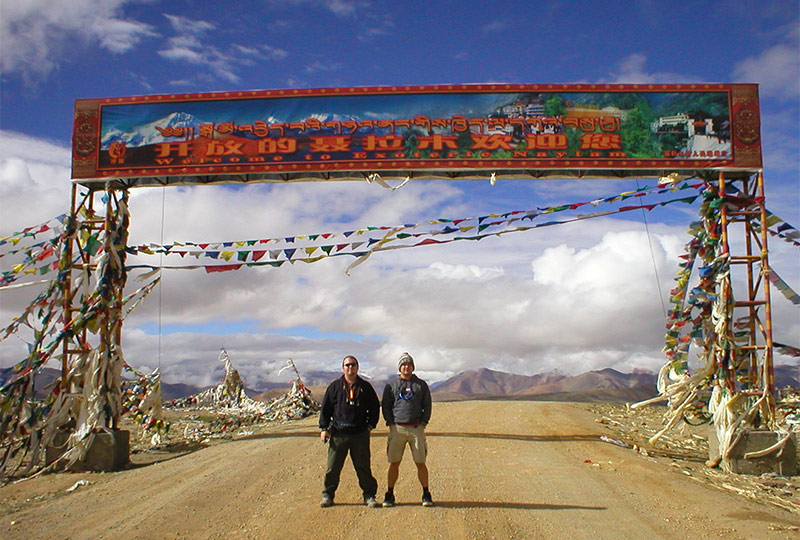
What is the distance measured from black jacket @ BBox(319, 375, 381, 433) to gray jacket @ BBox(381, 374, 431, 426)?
0.65ft

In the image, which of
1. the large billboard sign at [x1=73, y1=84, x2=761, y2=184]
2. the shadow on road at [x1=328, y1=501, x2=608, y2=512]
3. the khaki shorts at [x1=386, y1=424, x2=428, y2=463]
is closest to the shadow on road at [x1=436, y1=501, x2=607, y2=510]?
the shadow on road at [x1=328, y1=501, x2=608, y2=512]

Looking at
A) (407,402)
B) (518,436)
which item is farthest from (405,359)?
(518,436)

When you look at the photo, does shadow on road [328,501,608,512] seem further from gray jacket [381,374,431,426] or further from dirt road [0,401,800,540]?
gray jacket [381,374,431,426]

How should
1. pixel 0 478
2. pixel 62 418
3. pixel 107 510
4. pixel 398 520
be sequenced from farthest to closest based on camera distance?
1. pixel 62 418
2. pixel 0 478
3. pixel 107 510
4. pixel 398 520

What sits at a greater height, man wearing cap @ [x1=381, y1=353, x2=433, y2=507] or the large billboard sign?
the large billboard sign

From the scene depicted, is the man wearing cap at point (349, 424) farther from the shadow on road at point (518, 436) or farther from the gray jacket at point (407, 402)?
the shadow on road at point (518, 436)

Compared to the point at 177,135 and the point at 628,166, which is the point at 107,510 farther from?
the point at 628,166

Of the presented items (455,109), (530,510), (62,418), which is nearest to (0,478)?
(62,418)

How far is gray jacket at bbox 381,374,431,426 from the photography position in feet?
26.9

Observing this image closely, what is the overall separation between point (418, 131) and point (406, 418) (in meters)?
7.42

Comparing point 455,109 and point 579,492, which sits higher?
point 455,109

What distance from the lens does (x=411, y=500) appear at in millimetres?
8320

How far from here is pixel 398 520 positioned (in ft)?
24.5

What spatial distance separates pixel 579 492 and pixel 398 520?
2.96 metres
